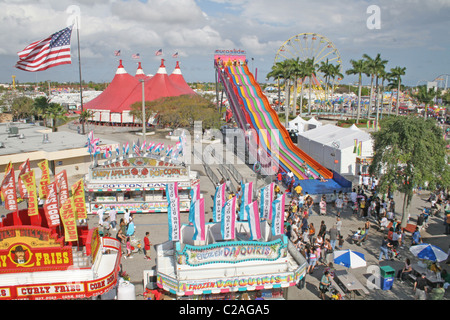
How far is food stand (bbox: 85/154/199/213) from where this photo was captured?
780 inches

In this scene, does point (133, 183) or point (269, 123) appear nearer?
point (133, 183)

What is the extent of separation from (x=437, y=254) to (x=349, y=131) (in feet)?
58.2

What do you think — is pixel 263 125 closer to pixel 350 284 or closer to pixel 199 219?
pixel 350 284

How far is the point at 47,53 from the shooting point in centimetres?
2620

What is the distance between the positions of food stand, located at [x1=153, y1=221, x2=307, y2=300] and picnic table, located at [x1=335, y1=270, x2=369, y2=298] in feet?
6.66

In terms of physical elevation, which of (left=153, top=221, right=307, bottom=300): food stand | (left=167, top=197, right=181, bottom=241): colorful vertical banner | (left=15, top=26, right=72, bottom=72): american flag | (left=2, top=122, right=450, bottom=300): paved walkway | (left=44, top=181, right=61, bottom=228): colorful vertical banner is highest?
(left=15, top=26, right=72, bottom=72): american flag

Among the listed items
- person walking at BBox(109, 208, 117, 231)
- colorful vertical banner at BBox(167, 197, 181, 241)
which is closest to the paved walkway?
person walking at BBox(109, 208, 117, 231)

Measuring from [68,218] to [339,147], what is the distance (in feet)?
70.0

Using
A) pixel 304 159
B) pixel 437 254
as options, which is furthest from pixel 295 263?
pixel 304 159

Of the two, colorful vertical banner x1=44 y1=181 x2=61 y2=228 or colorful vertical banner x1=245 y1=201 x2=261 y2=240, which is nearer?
colorful vertical banner x1=44 y1=181 x2=61 y2=228

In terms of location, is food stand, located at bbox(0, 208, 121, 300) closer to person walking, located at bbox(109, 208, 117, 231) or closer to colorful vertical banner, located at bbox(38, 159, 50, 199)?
colorful vertical banner, located at bbox(38, 159, 50, 199)

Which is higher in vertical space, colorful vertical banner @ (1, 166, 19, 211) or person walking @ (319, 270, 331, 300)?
colorful vertical banner @ (1, 166, 19, 211)

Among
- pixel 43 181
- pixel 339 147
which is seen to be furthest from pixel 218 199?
pixel 339 147
